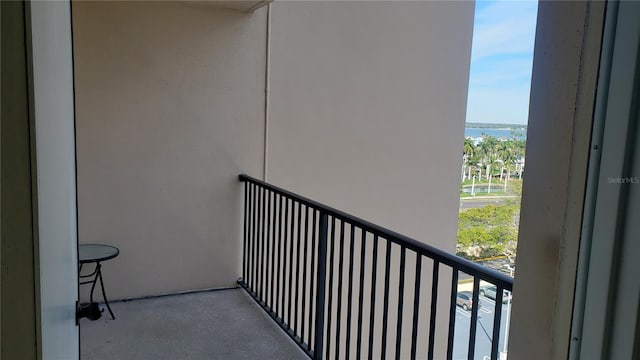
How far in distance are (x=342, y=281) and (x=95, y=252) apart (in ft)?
5.38

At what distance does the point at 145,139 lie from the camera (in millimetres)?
3297

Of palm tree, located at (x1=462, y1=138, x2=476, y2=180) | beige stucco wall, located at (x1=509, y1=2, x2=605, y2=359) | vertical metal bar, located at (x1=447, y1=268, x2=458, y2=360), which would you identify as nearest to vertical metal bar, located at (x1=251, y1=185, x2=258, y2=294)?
vertical metal bar, located at (x1=447, y1=268, x2=458, y2=360)

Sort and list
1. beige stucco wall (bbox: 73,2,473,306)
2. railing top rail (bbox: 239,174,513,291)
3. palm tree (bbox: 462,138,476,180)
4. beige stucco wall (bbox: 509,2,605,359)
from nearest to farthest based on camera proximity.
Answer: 1. beige stucco wall (bbox: 509,2,605,359)
2. railing top rail (bbox: 239,174,513,291)
3. beige stucco wall (bbox: 73,2,473,306)
4. palm tree (bbox: 462,138,476,180)

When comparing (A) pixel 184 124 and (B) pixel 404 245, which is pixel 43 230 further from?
(A) pixel 184 124

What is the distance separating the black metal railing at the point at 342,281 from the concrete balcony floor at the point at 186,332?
0.13 metres

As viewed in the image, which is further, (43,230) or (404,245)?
(404,245)

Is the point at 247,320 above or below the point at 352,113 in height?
below

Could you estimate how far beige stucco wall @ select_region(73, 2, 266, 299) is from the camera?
312cm

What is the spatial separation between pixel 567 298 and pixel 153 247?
3.30m

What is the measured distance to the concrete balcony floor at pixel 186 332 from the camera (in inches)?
103

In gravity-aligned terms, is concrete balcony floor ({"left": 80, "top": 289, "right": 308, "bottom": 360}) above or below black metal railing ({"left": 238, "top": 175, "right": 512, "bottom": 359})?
below

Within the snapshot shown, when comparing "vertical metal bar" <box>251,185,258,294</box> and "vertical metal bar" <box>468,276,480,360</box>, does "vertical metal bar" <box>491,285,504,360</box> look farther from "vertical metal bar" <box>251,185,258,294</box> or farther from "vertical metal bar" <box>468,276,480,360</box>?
"vertical metal bar" <box>251,185,258,294</box>

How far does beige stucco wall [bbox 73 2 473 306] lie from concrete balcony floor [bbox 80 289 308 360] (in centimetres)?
29

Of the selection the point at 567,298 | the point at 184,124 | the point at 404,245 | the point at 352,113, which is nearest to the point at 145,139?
the point at 184,124
